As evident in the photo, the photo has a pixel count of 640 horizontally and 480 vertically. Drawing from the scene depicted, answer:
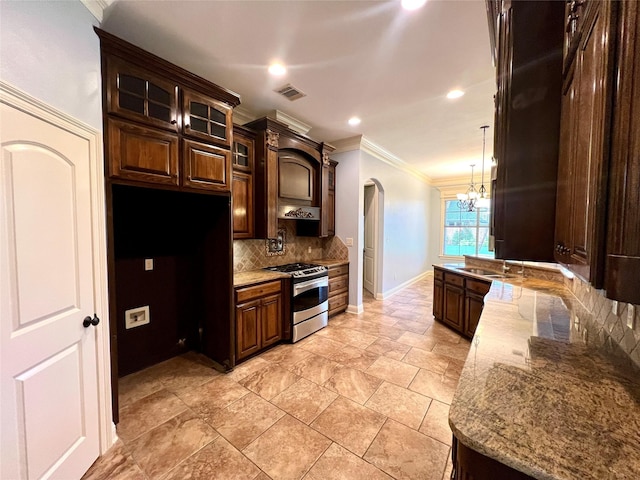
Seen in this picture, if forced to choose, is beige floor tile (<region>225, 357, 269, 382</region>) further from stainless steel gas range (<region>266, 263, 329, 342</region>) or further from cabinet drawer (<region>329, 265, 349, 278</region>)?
cabinet drawer (<region>329, 265, 349, 278</region>)

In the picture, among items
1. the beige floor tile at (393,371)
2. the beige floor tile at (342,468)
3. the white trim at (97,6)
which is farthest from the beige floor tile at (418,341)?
the white trim at (97,6)

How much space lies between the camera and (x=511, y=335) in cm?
151

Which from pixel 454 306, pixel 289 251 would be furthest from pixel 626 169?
pixel 289 251

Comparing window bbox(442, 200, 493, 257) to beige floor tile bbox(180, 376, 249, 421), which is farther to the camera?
window bbox(442, 200, 493, 257)

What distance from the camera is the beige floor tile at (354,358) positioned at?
9.27 ft

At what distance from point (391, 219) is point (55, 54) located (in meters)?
5.32

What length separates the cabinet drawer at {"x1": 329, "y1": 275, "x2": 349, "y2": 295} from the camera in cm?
422

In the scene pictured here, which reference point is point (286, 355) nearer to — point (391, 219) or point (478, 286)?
point (478, 286)

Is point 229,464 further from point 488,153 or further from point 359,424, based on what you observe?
point 488,153

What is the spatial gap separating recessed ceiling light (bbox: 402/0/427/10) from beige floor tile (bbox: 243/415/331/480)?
3.04m

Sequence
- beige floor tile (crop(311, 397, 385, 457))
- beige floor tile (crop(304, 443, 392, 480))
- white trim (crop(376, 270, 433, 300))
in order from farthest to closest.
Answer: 1. white trim (crop(376, 270, 433, 300))
2. beige floor tile (crop(311, 397, 385, 457))
3. beige floor tile (crop(304, 443, 392, 480))

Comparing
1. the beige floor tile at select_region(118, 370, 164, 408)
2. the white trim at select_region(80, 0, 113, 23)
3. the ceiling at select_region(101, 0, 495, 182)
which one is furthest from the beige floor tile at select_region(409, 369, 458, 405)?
the white trim at select_region(80, 0, 113, 23)

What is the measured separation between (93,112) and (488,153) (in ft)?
20.0

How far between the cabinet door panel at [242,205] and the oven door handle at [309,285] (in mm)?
889
